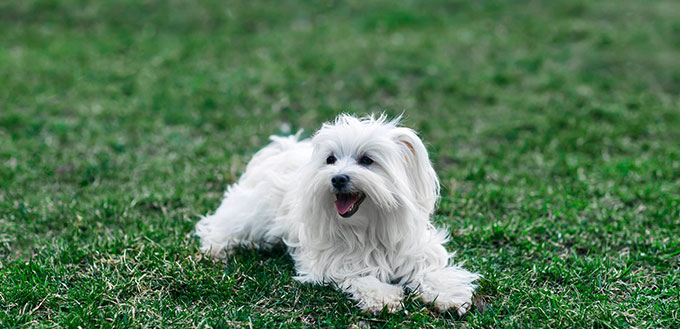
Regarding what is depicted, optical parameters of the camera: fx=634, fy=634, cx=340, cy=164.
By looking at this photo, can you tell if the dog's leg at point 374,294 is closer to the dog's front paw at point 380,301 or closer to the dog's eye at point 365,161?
the dog's front paw at point 380,301

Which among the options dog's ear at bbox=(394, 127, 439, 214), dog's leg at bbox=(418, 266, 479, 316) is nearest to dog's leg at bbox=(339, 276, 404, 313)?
dog's leg at bbox=(418, 266, 479, 316)

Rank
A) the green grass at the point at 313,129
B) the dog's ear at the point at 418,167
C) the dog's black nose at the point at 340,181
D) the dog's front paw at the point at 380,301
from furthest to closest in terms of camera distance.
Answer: the green grass at the point at 313,129
the dog's ear at the point at 418,167
the dog's front paw at the point at 380,301
the dog's black nose at the point at 340,181

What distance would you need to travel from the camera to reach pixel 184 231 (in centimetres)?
524

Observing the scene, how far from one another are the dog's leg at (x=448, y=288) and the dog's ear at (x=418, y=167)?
435 millimetres

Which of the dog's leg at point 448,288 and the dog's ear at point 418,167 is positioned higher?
the dog's ear at point 418,167

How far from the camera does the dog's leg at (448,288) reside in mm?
3947

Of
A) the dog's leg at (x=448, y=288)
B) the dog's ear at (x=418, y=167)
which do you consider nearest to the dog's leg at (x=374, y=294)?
the dog's leg at (x=448, y=288)

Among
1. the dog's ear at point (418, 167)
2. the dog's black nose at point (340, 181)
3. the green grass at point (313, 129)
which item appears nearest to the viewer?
the dog's black nose at point (340, 181)

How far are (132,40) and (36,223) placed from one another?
624 cm

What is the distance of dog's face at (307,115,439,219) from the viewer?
3818 mm

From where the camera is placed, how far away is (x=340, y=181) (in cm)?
379

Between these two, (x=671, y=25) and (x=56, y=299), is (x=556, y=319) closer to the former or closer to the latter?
(x=56, y=299)

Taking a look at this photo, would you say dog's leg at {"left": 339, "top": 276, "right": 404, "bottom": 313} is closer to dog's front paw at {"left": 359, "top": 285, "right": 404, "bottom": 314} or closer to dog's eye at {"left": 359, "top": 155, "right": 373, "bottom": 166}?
dog's front paw at {"left": 359, "top": 285, "right": 404, "bottom": 314}

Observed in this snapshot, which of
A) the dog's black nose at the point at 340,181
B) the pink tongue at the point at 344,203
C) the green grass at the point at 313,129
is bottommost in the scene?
the green grass at the point at 313,129
